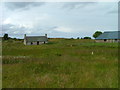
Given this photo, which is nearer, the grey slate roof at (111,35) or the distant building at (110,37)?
the distant building at (110,37)

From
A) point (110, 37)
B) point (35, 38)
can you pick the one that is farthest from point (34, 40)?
point (110, 37)

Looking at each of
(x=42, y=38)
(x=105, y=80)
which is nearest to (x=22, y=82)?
(x=105, y=80)

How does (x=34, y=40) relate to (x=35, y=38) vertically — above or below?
below

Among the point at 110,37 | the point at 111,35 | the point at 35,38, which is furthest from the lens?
the point at 35,38

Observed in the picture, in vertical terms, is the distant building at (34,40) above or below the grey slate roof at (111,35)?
below

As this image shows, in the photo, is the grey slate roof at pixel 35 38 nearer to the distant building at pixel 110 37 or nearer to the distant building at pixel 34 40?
the distant building at pixel 34 40

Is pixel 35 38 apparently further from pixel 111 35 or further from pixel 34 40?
pixel 111 35

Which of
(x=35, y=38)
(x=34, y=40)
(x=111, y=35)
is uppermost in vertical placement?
(x=111, y=35)

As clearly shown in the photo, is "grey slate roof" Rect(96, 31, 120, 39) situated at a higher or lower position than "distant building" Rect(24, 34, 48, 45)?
higher

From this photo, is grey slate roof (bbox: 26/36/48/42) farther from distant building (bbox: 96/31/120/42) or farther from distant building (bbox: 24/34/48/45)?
distant building (bbox: 96/31/120/42)

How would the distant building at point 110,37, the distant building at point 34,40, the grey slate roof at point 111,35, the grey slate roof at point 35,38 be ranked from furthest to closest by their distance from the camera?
the grey slate roof at point 35,38, the distant building at point 34,40, the grey slate roof at point 111,35, the distant building at point 110,37

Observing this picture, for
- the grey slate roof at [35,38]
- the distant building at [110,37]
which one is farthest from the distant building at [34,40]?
the distant building at [110,37]

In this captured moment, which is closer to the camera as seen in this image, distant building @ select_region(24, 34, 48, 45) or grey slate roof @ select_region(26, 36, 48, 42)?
distant building @ select_region(24, 34, 48, 45)

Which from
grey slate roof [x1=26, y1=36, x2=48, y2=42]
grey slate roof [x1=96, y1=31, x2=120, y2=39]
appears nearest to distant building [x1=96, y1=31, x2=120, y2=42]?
grey slate roof [x1=96, y1=31, x2=120, y2=39]
